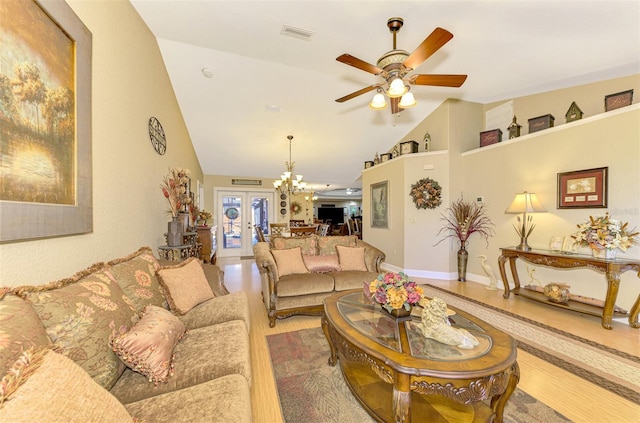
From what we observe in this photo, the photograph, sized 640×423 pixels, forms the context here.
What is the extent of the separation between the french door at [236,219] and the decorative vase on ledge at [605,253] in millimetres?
7009

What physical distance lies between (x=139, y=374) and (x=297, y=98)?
4443 millimetres

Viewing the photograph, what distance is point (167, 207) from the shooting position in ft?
11.7

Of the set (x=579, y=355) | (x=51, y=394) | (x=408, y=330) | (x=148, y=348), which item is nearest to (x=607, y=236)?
(x=579, y=355)

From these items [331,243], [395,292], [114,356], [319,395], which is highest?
[331,243]

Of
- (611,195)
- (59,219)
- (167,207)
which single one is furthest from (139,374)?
(611,195)

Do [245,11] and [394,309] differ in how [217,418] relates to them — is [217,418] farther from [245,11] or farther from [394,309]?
[245,11]

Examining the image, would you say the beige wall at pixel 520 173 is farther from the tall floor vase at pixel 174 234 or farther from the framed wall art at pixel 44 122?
the framed wall art at pixel 44 122

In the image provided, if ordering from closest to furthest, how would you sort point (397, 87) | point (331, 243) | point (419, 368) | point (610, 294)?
1. point (419, 368)
2. point (397, 87)
3. point (610, 294)
4. point (331, 243)

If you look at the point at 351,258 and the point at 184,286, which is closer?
the point at 184,286

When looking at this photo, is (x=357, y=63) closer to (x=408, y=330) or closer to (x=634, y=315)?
(x=408, y=330)

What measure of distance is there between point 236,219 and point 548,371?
717 centimetres

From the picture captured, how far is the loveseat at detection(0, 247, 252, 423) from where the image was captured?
729 mm

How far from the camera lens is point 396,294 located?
5.82 ft

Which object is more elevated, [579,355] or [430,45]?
[430,45]
